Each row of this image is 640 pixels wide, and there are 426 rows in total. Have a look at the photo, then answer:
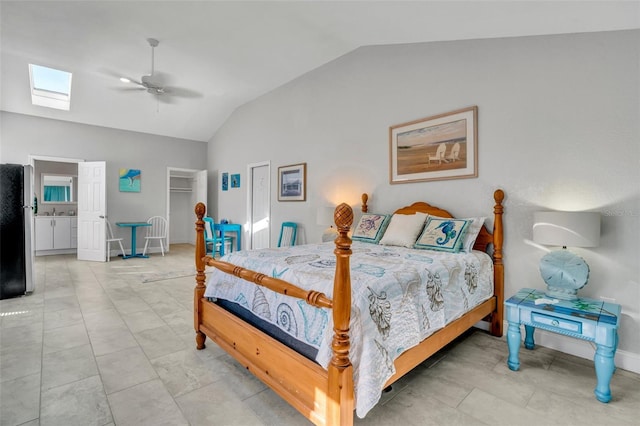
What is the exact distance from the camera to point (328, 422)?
4.31 feet

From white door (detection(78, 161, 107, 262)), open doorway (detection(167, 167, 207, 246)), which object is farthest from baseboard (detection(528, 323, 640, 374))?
open doorway (detection(167, 167, 207, 246))

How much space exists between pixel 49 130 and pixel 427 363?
25.5 ft

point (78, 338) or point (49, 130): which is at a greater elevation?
point (49, 130)

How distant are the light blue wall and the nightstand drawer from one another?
2.14 feet

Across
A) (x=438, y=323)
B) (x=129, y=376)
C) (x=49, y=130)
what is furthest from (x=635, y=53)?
(x=49, y=130)

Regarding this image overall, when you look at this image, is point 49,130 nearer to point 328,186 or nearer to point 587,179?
point 328,186

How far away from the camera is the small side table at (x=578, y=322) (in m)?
1.75

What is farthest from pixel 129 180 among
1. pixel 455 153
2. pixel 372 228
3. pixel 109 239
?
pixel 455 153

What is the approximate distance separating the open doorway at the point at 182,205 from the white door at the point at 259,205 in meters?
2.57

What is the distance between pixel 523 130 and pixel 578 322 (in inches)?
62.5

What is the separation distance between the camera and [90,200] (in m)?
6.03

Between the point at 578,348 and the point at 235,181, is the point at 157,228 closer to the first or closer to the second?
the point at 235,181

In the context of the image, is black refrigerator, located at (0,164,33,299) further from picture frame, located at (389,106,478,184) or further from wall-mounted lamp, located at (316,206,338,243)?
picture frame, located at (389,106,478,184)

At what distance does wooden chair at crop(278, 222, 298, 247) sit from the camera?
4.94 meters
